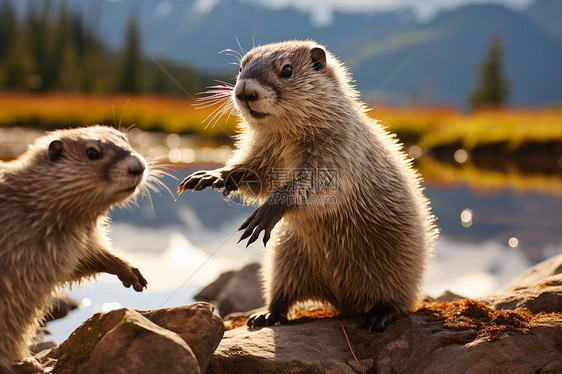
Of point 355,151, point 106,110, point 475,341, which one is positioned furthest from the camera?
point 106,110

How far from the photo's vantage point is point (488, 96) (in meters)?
38.5

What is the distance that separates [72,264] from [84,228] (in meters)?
0.24

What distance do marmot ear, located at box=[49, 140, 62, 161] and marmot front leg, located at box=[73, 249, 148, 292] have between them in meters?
0.70

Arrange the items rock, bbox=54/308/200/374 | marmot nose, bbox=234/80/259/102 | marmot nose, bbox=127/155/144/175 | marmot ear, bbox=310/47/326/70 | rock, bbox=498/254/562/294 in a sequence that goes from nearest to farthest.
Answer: rock, bbox=54/308/200/374 < marmot nose, bbox=127/155/144/175 < marmot nose, bbox=234/80/259/102 < marmot ear, bbox=310/47/326/70 < rock, bbox=498/254/562/294

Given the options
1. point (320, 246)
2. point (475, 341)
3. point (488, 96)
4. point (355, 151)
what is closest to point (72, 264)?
point (320, 246)

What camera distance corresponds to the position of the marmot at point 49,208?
313 centimetres

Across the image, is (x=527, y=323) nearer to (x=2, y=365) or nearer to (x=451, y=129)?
(x=2, y=365)

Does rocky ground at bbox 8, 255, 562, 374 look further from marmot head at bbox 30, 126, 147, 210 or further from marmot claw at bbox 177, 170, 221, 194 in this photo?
marmot claw at bbox 177, 170, 221, 194

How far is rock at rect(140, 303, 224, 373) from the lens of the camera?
124 inches

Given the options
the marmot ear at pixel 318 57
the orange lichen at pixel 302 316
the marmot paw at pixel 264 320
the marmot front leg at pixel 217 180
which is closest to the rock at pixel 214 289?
the orange lichen at pixel 302 316

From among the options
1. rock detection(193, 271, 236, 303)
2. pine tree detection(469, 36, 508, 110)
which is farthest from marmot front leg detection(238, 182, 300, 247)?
pine tree detection(469, 36, 508, 110)

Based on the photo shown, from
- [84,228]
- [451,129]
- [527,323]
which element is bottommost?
[84,228]

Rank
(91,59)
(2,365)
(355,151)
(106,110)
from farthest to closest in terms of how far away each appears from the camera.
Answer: (91,59) → (106,110) → (355,151) → (2,365)

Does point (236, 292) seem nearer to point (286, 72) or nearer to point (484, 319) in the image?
point (286, 72)
